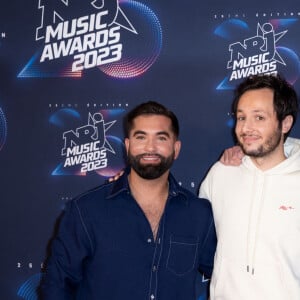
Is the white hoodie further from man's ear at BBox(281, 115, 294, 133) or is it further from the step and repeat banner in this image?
the step and repeat banner

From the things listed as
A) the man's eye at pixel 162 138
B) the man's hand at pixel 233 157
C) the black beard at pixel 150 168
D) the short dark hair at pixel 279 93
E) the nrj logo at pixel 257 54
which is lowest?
the black beard at pixel 150 168

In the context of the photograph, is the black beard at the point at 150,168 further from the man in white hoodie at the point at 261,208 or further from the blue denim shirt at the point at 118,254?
the man in white hoodie at the point at 261,208

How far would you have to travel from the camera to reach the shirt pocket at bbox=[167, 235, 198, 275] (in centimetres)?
180

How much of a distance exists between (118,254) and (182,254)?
26cm

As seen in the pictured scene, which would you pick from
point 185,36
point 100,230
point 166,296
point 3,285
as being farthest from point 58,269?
point 185,36

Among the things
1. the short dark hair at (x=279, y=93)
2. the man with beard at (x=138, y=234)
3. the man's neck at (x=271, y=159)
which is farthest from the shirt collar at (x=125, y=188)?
the short dark hair at (x=279, y=93)

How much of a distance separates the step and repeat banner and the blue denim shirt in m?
0.63

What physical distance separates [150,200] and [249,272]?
49 centimetres

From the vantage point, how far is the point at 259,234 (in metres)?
1.71

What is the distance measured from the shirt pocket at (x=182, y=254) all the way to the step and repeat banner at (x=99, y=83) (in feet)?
1.96

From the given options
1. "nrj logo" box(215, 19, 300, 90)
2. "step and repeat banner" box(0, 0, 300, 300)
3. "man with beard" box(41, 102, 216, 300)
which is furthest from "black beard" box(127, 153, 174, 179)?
"nrj logo" box(215, 19, 300, 90)

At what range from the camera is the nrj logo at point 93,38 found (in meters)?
2.42

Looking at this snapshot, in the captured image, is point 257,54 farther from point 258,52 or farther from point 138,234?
point 138,234

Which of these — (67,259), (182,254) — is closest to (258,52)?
(182,254)
